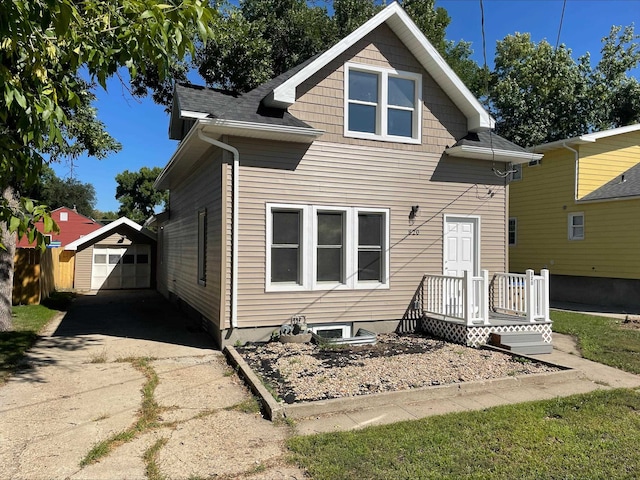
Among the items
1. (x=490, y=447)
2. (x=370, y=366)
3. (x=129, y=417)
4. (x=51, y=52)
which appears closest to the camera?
(x=51, y=52)

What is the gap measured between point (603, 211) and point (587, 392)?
12.3 metres

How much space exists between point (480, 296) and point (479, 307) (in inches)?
8.7

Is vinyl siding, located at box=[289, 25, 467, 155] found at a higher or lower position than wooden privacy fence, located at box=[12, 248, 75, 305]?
higher

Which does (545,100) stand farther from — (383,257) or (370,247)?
(370,247)

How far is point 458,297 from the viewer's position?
8875 mm

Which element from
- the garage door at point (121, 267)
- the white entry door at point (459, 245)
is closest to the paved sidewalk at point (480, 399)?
the white entry door at point (459, 245)

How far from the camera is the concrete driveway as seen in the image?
12.5 feet

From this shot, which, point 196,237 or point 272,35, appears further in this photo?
point 272,35

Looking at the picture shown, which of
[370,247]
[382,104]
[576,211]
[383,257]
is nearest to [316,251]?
[370,247]

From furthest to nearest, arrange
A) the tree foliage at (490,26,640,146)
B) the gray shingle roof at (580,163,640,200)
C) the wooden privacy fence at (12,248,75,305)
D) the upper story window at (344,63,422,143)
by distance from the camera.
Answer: the tree foliage at (490,26,640,146) < the gray shingle roof at (580,163,640,200) < the wooden privacy fence at (12,248,75,305) < the upper story window at (344,63,422,143)

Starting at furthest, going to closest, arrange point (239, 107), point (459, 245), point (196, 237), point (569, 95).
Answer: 1. point (569, 95)
2. point (196, 237)
3. point (459, 245)
4. point (239, 107)

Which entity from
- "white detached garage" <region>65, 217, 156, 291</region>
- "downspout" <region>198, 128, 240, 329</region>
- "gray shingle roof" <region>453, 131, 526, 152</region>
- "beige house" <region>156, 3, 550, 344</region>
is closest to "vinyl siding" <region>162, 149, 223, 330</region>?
"beige house" <region>156, 3, 550, 344</region>

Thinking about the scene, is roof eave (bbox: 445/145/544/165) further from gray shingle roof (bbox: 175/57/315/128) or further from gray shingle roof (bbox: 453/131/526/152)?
gray shingle roof (bbox: 175/57/315/128)

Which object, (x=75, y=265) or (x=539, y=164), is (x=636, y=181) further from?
(x=75, y=265)
